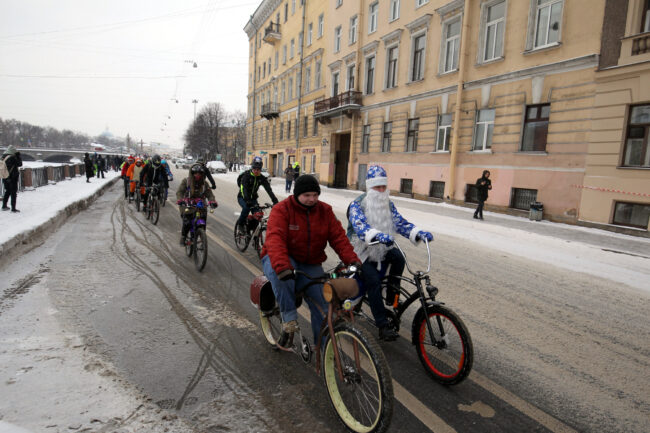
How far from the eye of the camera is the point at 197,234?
6305mm

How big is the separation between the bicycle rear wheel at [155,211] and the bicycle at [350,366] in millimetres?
8453

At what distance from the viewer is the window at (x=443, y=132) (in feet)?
60.5

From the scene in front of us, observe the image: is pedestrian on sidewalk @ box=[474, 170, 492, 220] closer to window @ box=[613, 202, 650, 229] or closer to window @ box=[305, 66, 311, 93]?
window @ box=[613, 202, 650, 229]

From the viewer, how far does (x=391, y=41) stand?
22406mm

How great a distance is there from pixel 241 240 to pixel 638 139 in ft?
41.0

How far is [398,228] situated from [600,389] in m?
2.15

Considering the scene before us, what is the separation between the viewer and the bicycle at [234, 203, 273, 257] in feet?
23.0

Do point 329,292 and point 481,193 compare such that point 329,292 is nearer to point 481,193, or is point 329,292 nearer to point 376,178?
point 376,178

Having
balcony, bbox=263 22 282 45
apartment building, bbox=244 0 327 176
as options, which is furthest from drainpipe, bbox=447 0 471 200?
balcony, bbox=263 22 282 45

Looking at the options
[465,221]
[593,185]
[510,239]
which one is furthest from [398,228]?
[593,185]

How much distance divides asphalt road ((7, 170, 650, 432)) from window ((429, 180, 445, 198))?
488 inches

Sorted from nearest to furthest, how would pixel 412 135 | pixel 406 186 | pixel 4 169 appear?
1. pixel 4 169
2. pixel 412 135
3. pixel 406 186

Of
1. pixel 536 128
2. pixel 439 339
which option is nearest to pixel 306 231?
pixel 439 339

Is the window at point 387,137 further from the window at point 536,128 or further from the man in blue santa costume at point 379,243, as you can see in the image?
the man in blue santa costume at point 379,243
